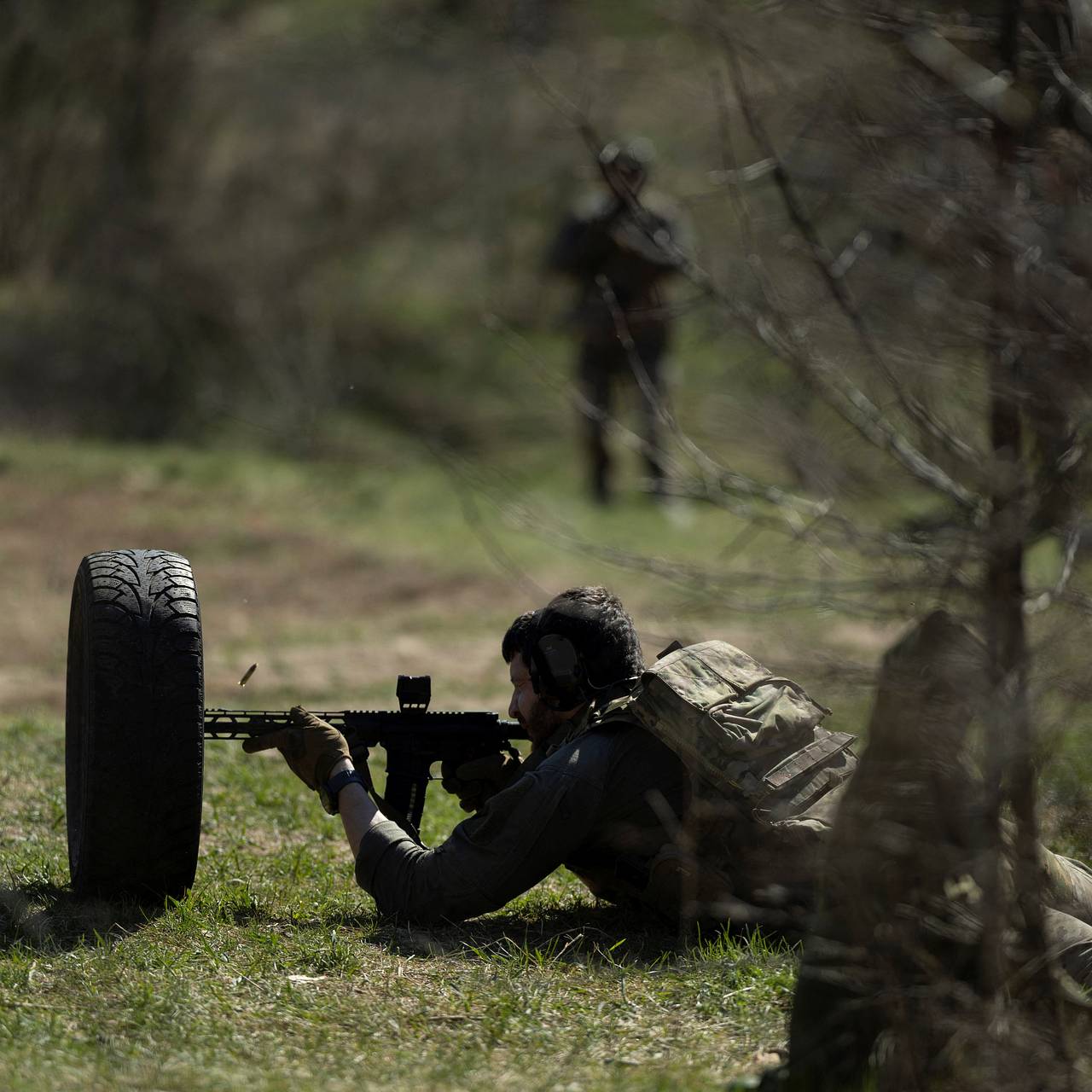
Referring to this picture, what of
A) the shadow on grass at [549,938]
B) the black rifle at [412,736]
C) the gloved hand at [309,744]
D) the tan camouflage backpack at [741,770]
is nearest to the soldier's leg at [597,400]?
the black rifle at [412,736]

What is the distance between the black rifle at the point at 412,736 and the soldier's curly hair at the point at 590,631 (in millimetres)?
354

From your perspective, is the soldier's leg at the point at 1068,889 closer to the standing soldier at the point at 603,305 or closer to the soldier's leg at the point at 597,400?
Answer: the standing soldier at the point at 603,305

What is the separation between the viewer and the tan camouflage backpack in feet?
12.7

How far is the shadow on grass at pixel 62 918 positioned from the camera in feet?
13.0

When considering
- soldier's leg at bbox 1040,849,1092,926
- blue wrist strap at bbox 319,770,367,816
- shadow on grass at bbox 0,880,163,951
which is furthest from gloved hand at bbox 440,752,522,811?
soldier's leg at bbox 1040,849,1092,926

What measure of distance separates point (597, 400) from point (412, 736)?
10918mm

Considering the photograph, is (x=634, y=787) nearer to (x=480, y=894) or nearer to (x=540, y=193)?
(x=480, y=894)

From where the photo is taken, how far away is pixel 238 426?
58.7 feet

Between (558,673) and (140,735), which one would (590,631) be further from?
(140,735)

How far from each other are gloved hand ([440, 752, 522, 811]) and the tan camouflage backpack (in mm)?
529

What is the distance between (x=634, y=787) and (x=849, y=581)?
1.11m

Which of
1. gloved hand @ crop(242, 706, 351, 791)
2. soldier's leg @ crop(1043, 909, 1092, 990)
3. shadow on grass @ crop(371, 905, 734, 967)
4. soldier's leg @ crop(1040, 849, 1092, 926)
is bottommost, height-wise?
shadow on grass @ crop(371, 905, 734, 967)

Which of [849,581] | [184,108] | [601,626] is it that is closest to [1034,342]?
[849,581]

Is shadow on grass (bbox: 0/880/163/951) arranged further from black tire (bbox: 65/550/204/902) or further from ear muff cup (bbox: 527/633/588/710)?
ear muff cup (bbox: 527/633/588/710)
